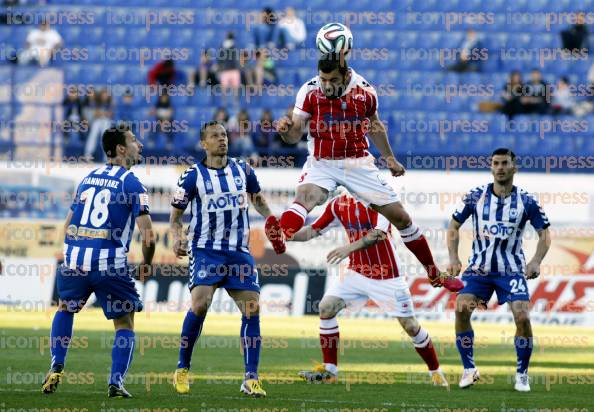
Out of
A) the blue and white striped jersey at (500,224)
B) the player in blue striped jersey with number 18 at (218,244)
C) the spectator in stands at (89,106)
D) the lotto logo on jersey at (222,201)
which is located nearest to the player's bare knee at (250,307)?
the player in blue striped jersey with number 18 at (218,244)

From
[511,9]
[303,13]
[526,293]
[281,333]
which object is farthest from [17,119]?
[526,293]

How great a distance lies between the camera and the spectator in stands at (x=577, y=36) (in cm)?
2627

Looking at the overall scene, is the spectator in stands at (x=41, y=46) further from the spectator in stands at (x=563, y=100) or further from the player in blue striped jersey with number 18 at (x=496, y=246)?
the player in blue striped jersey with number 18 at (x=496, y=246)

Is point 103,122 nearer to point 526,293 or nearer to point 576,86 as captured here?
point 576,86

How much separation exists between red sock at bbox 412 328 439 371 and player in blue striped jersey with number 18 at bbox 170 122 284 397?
1.99 metres

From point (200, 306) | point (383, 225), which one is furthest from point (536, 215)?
point (200, 306)

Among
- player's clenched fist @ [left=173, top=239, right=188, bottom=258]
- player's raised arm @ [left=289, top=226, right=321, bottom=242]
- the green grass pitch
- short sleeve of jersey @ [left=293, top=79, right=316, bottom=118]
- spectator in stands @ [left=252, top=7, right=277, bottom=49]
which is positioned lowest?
the green grass pitch

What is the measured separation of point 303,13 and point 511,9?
15.2ft

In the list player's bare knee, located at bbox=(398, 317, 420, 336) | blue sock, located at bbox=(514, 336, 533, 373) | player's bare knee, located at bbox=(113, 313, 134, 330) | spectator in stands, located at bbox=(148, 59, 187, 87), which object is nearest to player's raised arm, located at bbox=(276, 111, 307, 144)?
player's bare knee, located at bbox=(113, 313, 134, 330)

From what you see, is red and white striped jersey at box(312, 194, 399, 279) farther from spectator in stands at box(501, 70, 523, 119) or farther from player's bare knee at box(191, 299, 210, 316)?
spectator in stands at box(501, 70, 523, 119)

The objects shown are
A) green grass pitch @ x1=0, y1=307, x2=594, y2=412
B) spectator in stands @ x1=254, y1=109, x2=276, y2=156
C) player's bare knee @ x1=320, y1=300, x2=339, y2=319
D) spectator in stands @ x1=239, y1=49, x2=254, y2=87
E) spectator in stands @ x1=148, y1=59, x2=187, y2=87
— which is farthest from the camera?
spectator in stands @ x1=148, y1=59, x2=187, y2=87

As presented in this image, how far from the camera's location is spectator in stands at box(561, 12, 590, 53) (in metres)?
26.3

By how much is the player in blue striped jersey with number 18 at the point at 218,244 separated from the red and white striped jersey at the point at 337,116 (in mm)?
684

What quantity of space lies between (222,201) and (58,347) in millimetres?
1706
